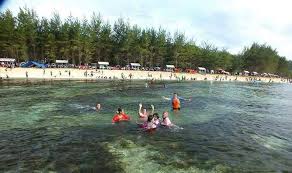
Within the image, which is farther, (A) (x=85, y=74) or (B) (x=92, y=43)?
(B) (x=92, y=43)

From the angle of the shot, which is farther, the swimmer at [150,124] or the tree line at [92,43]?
the tree line at [92,43]

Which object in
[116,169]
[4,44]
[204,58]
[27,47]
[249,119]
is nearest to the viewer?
[116,169]

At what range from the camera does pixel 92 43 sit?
11850 centimetres

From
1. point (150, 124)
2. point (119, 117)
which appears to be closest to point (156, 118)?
point (150, 124)

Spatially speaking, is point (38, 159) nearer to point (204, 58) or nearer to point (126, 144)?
point (126, 144)

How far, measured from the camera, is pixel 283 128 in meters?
32.2

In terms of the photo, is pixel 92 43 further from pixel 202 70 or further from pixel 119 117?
pixel 119 117

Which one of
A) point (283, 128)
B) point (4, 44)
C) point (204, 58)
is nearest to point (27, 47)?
point (4, 44)

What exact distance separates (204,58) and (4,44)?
9259 cm

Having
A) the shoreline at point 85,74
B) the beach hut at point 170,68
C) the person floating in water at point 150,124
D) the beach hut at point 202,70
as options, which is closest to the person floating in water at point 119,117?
the person floating in water at point 150,124

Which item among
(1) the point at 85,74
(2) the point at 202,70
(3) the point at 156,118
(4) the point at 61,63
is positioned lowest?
(3) the point at 156,118

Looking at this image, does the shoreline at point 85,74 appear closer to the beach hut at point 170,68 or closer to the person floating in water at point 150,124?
the beach hut at point 170,68

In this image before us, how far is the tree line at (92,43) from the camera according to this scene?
350ft

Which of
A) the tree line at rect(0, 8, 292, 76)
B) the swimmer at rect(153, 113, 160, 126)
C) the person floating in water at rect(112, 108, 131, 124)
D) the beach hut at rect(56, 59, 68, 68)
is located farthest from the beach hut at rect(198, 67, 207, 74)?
the swimmer at rect(153, 113, 160, 126)
